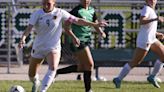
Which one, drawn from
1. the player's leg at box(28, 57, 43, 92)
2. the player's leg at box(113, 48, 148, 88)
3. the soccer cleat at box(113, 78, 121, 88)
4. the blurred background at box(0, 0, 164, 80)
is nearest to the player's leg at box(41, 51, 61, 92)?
the player's leg at box(28, 57, 43, 92)

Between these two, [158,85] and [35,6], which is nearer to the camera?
[158,85]

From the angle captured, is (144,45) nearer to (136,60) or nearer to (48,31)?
(136,60)

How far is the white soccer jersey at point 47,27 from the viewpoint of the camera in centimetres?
987

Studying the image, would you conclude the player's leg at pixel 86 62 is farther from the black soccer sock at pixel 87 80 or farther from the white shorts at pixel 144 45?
the white shorts at pixel 144 45

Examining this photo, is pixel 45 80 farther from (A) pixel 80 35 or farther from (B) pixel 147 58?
(B) pixel 147 58

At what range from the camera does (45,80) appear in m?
9.61

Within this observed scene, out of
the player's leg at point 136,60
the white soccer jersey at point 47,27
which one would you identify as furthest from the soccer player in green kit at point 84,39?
the player's leg at point 136,60

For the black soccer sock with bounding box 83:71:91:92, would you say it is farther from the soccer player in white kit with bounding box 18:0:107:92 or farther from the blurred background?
the blurred background

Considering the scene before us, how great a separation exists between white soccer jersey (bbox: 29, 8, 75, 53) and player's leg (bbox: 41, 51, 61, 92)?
131mm

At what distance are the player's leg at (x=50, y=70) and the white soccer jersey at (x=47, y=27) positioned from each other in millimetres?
131

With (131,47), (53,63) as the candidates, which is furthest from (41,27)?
(131,47)

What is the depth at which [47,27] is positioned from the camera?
32.4ft

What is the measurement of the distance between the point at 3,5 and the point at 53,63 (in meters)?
7.83

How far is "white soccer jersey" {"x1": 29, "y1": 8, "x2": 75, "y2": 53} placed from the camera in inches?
388
